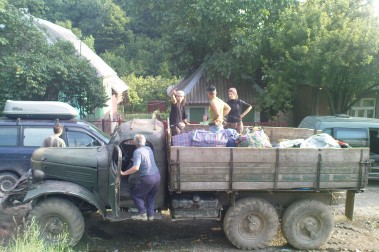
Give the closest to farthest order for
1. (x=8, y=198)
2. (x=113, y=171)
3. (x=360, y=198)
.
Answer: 1. (x=113, y=171)
2. (x=8, y=198)
3. (x=360, y=198)

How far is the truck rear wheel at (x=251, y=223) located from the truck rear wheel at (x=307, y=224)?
0.28m

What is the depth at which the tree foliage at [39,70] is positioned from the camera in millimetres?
13531

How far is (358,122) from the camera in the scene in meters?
10.8

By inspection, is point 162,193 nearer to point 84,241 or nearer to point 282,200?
point 84,241

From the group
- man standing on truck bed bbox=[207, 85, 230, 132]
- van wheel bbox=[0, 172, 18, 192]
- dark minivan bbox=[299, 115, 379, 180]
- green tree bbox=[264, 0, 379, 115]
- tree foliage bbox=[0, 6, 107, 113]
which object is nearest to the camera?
man standing on truck bed bbox=[207, 85, 230, 132]

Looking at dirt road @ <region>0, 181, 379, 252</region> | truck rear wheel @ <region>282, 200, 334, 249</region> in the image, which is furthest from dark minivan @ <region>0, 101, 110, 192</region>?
truck rear wheel @ <region>282, 200, 334, 249</region>

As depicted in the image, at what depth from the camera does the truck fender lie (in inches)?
249

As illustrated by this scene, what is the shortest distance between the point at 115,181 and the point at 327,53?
9.39 metres

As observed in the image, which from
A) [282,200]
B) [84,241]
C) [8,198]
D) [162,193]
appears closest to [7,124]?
[8,198]

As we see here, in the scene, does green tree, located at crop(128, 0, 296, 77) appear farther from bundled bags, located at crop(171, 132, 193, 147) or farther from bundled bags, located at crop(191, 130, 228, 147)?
bundled bags, located at crop(171, 132, 193, 147)

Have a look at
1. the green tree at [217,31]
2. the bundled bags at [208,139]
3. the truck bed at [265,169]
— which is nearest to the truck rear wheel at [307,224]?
the truck bed at [265,169]

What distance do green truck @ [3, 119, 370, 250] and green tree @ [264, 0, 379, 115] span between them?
7.24m

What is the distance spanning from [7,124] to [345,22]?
11.3 m

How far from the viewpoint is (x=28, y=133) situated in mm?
9367
